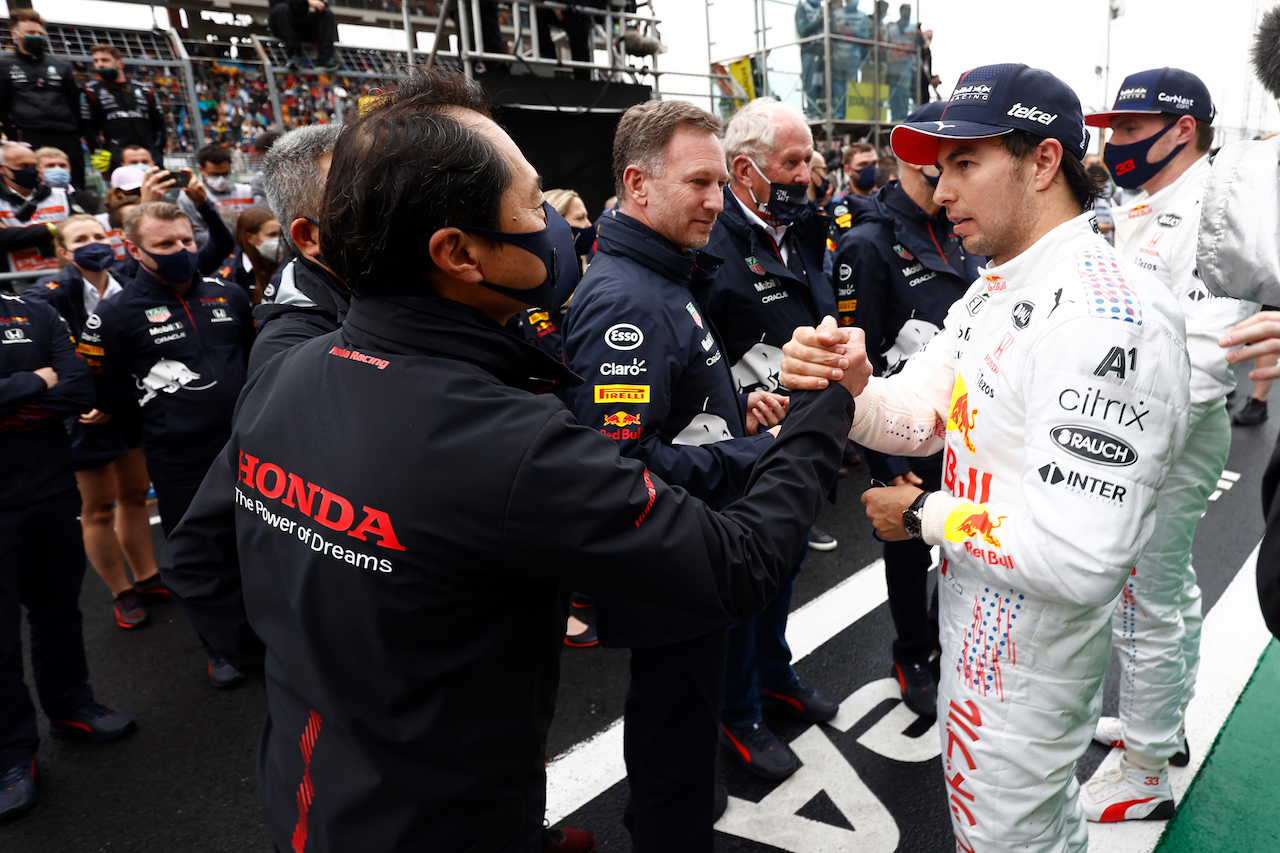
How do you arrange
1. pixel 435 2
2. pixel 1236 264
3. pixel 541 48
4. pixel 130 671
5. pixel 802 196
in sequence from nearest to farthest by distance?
pixel 1236 264 < pixel 802 196 < pixel 130 671 < pixel 541 48 < pixel 435 2

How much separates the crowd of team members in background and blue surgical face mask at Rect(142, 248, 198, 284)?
0.01 m

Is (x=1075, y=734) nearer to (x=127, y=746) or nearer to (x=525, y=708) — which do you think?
(x=525, y=708)

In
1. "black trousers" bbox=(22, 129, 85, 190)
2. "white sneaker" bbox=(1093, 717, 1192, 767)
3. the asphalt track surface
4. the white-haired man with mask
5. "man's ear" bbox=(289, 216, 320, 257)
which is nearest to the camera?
"man's ear" bbox=(289, 216, 320, 257)

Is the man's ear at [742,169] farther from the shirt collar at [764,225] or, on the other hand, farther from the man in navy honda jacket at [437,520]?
the man in navy honda jacket at [437,520]

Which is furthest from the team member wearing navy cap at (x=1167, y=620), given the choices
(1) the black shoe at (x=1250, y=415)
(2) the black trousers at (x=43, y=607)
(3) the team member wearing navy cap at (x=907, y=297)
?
(1) the black shoe at (x=1250, y=415)

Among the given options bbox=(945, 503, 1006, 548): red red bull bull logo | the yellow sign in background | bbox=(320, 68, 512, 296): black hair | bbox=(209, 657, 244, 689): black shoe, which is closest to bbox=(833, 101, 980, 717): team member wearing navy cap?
bbox=(945, 503, 1006, 548): red red bull bull logo

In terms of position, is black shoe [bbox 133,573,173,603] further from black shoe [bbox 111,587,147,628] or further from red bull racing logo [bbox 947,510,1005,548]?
red bull racing logo [bbox 947,510,1005,548]

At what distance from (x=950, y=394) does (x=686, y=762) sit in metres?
1.30

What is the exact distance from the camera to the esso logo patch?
7.33 ft

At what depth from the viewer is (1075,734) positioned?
5.93 ft

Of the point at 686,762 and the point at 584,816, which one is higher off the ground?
the point at 686,762

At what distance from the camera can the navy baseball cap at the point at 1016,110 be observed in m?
1.81

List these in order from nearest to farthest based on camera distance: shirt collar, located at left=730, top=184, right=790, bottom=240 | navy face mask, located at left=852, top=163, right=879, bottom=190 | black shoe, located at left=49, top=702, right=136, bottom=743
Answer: shirt collar, located at left=730, top=184, right=790, bottom=240 → black shoe, located at left=49, top=702, right=136, bottom=743 → navy face mask, located at left=852, top=163, right=879, bottom=190

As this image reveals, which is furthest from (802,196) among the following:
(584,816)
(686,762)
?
(584,816)
